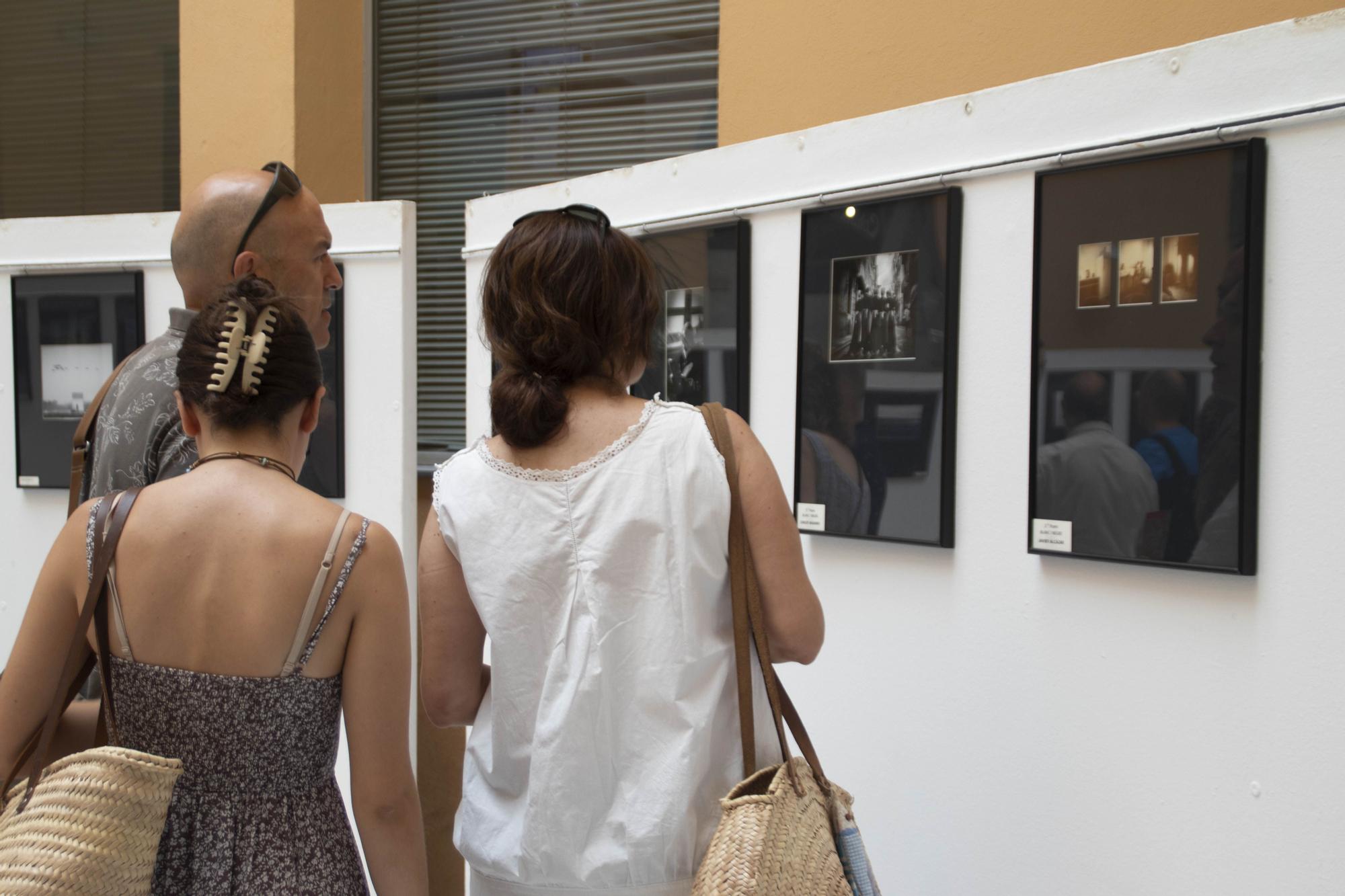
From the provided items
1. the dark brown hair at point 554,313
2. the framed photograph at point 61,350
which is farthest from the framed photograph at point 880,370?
the framed photograph at point 61,350

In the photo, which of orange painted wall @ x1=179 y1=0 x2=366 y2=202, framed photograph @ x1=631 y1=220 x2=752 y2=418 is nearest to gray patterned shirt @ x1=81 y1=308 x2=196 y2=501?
framed photograph @ x1=631 y1=220 x2=752 y2=418

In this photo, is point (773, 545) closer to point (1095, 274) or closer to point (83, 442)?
point (1095, 274)

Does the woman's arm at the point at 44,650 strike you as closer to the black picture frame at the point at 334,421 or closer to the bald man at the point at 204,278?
the bald man at the point at 204,278

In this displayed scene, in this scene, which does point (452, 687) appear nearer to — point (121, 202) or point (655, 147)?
point (655, 147)

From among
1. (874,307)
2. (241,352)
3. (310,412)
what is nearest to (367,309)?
(874,307)

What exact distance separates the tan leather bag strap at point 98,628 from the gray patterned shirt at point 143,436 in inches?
15.8

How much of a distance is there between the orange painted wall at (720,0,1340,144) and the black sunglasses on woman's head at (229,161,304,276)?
2.18 metres

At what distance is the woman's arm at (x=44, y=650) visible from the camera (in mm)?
1775

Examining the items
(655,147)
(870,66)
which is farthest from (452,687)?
(655,147)

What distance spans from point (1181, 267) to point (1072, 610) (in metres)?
0.73

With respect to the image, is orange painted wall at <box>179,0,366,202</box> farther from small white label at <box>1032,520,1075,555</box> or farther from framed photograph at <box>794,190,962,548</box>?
small white label at <box>1032,520,1075,555</box>

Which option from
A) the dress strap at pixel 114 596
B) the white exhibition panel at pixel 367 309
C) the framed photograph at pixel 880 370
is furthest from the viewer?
the white exhibition panel at pixel 367 309

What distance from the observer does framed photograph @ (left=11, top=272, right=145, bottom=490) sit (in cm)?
421

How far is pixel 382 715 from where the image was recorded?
→ 184 centimetres
